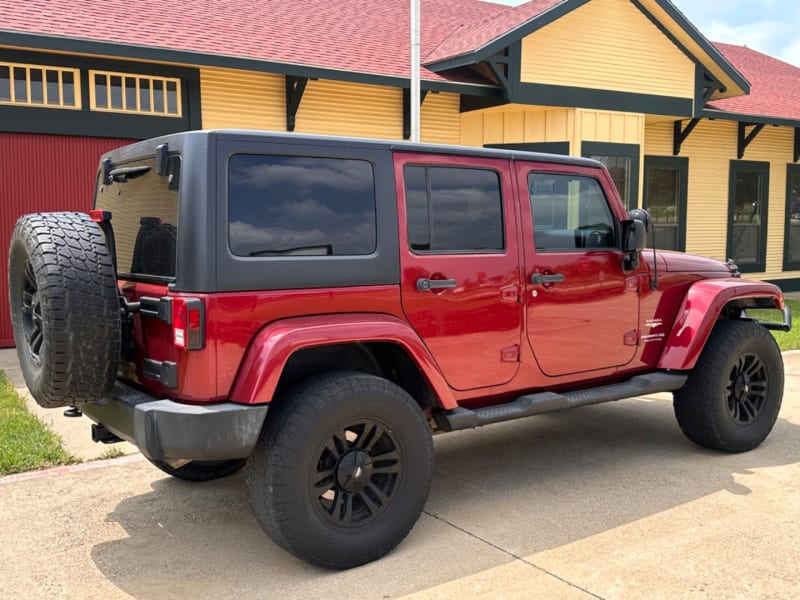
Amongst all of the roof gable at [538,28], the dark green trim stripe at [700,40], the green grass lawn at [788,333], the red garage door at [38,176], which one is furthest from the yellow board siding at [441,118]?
the green grass lawn at [788,333]

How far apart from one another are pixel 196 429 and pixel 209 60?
7227 mm

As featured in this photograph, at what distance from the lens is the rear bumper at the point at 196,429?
320cm

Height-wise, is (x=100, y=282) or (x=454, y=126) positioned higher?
(x=454, y=126)

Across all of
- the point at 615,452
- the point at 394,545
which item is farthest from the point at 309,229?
the point at 615,452

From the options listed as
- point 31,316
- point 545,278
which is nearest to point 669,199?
point 545,278

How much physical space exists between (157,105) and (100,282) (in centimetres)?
706

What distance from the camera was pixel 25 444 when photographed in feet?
17.2

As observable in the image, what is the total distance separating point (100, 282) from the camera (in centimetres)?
331

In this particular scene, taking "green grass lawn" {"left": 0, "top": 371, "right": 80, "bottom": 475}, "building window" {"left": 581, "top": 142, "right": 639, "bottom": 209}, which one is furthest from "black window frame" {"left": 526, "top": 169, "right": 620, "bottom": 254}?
"building window" {"left": 581, "top": 142, "right": 639, "bottom": 209}

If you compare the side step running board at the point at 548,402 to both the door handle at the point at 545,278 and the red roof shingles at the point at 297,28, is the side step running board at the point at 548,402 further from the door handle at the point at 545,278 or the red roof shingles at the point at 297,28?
the red roof shingles at the point at 297,28

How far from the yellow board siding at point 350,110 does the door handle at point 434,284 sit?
7457 mm

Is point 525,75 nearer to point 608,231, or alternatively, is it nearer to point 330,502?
point 608,231

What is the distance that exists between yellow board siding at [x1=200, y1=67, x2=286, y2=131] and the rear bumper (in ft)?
24.6

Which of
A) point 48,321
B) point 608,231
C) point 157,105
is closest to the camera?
point 48,321
